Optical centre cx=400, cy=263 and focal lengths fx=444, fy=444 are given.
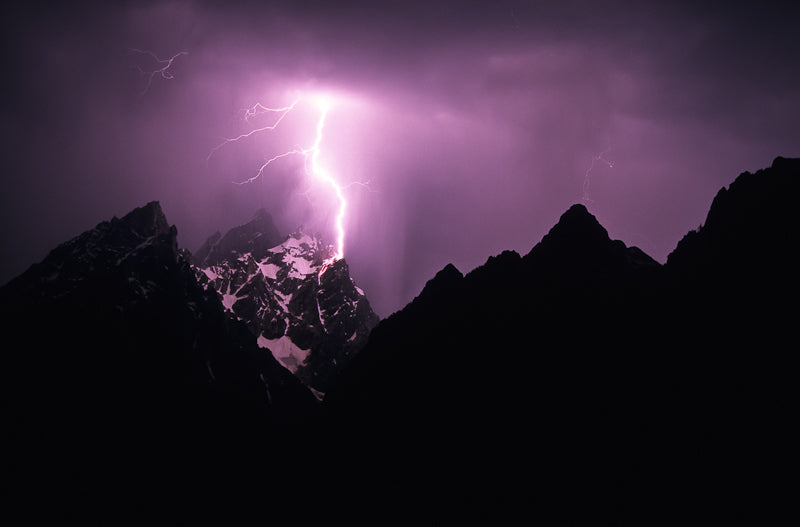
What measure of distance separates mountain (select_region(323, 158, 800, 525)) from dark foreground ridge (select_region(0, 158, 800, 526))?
4.6 inches

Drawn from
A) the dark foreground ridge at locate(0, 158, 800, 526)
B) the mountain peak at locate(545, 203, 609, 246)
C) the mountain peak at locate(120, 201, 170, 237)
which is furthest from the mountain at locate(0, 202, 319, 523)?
the mountain peak at locate(545, 203, 609, 246)

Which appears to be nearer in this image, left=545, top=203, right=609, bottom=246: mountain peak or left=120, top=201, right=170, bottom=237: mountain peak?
left=545, top=203, right=609, bottom=246: mountain peak

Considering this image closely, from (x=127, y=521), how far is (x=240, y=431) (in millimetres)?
20622

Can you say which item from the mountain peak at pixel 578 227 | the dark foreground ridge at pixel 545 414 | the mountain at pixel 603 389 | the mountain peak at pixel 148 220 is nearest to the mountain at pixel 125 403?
the dark foreground ridge at pixel 545 414

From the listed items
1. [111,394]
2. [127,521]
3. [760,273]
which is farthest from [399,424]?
[111,394]

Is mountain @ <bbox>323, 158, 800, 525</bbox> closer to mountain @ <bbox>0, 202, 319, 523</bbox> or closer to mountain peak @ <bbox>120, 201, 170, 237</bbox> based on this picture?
mountain @ <bbox>0, 202, 319, 523</bbox>

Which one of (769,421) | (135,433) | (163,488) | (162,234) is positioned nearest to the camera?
A: (769,421)

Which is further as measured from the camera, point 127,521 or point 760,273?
point 127,521

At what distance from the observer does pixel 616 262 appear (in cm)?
4238

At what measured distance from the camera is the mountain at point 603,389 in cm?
2595

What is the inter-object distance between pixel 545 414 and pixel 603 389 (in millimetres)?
4648

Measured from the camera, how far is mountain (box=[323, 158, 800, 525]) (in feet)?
85.1

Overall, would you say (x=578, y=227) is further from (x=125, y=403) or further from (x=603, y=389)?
(x=125, y=403)

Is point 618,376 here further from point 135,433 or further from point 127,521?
point 135,433
